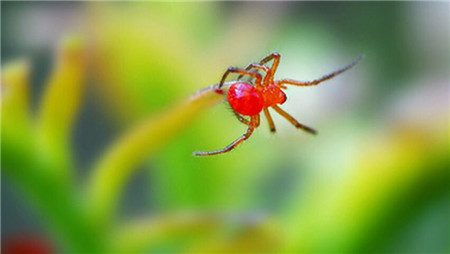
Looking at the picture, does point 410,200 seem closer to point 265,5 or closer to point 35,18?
point 265,5

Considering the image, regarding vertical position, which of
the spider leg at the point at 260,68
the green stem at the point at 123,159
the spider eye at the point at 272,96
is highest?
the green stem at the point at 123,159

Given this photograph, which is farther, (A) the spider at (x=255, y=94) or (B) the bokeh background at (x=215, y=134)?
(B) the bokeh background at (x=215, y=134)

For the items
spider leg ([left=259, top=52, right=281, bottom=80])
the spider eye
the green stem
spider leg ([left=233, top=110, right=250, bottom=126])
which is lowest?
spider leg ([left=233, top=110, right=250, bottom=126])

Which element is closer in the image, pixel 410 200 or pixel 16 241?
pixel 410 200

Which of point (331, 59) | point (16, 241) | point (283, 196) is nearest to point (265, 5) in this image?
point (331, 59)

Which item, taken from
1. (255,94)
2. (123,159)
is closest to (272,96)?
(255,94)

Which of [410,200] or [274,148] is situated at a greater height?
[274,148]
